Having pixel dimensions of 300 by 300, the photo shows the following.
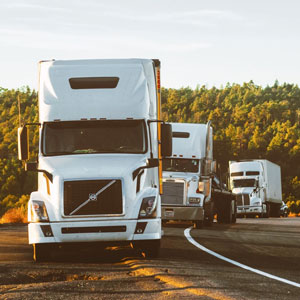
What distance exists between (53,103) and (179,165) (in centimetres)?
1430

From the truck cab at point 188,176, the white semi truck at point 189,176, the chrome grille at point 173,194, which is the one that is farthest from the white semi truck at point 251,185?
the chrome grille at point 173,194

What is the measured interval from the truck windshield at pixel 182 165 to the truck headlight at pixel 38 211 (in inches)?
594

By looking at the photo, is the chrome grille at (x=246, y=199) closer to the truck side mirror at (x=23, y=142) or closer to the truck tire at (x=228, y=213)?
the truck tire at (x=228, y=213)

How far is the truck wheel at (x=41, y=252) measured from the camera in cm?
1468

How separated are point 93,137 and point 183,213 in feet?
45.4

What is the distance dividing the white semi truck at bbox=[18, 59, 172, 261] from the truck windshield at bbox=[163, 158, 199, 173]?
12718 millimetres

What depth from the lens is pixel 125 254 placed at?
53.3 ft

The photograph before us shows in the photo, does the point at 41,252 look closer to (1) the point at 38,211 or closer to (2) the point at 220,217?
(1) the point at 38,211

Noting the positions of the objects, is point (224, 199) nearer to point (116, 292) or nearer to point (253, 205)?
point (253, 205)

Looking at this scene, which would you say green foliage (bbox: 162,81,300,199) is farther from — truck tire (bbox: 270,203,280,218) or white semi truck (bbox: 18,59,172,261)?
white semi truck (bbox: 18,59,172,261)

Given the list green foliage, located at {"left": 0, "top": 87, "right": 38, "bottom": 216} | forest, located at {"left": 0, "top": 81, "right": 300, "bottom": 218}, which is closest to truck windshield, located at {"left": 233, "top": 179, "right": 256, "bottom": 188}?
forest, located at {"left": 0, "top": 81, "right": 300, "bottom": 218}

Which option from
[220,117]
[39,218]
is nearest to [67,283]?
[39,218]

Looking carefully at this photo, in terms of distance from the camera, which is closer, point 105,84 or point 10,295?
point 10,295

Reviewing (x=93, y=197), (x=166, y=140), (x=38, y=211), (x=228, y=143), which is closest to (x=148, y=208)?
(x=93, y=197)
